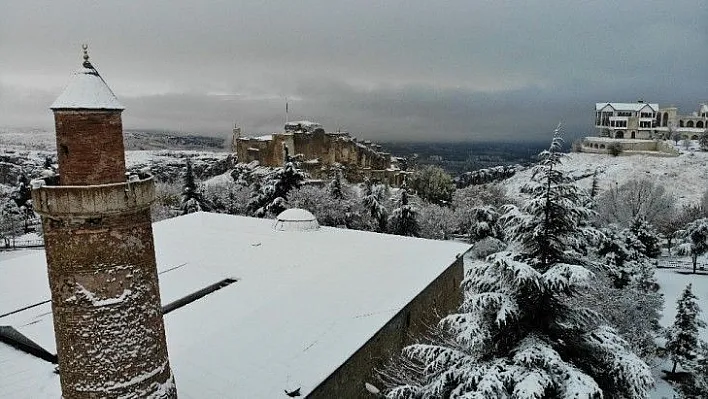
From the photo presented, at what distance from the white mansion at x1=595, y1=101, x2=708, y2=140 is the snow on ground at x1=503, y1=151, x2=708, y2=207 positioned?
15.4m

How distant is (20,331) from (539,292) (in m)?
10.9

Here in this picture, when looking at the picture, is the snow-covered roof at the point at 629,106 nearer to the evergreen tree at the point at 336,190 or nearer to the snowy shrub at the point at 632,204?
the snowy shrub at the point at 632,204

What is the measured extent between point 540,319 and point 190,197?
3231 centimetres

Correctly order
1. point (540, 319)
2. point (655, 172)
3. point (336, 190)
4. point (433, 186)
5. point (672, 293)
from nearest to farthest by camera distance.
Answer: point (540, 319), point (672, 293), point (336, 190), point (433, 186), point (655, 172)

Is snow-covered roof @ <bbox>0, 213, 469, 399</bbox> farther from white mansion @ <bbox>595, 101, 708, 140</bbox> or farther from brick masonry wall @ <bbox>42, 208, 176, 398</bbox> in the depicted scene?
white mansion @ <bbox>595, 101, 708, 140</bbox>

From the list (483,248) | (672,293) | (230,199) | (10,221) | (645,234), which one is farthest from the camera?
(230,199)

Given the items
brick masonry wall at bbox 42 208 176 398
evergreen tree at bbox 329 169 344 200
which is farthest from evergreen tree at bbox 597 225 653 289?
brick masonry wall at bbox 42 208 176 398

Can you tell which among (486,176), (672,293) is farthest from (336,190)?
(486,176)

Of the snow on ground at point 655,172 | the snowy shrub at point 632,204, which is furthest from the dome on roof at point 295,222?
the snow on ground at point 655,172

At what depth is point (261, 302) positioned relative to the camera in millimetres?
12547

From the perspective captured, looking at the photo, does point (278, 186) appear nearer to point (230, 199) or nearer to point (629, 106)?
point (230, 199)

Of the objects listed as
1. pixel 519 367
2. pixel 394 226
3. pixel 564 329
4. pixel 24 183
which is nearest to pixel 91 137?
pixel 519 367

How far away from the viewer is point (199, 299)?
1277 cm

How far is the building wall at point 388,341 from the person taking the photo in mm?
10094
